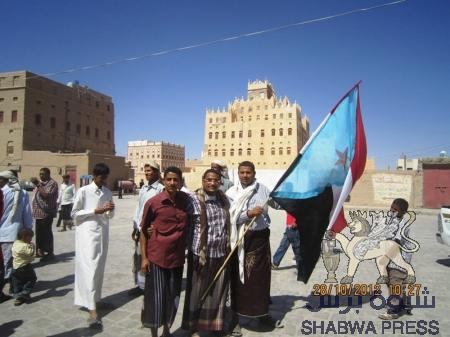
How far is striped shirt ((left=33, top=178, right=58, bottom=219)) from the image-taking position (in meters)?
6.80

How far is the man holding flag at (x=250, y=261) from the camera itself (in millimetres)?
3516

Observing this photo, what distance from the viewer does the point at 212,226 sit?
3.34 meters

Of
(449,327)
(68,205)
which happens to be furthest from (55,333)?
(68,205)

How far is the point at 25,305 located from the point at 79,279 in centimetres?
108

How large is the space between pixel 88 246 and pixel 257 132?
228ft

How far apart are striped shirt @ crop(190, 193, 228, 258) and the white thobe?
1.27 metres

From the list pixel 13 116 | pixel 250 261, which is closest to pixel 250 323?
pixel 250 261

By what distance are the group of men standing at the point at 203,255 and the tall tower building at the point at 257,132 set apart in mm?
62142

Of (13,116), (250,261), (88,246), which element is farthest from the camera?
(13,116)

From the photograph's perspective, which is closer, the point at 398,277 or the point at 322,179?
the point at 322,179

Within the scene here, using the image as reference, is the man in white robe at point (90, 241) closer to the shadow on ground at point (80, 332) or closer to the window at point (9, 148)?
the shadow on ground at point (80, 332)

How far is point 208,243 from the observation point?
333cm

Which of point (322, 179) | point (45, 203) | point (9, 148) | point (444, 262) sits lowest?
point (444, 262)

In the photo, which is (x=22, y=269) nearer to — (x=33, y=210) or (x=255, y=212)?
(x=33, y=210)
